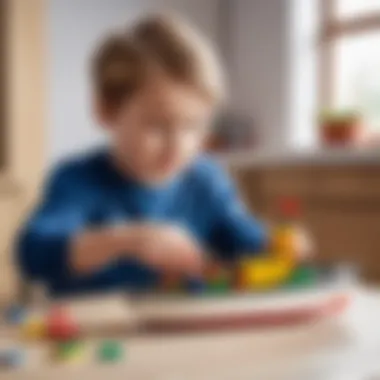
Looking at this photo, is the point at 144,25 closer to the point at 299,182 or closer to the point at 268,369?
the point at 268,369

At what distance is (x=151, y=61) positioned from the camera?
1.85 ft

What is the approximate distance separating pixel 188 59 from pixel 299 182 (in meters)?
1.06

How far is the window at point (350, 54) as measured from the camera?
68.3 inches

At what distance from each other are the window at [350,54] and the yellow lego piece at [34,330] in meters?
1.34

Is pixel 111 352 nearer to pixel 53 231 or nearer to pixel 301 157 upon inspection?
pixel 53 231

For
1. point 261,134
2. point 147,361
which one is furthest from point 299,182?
point 147,361

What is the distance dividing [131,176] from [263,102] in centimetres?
118

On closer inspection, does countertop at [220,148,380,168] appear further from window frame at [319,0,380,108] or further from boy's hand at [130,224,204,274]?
boy's hand at [130,224,204,274]

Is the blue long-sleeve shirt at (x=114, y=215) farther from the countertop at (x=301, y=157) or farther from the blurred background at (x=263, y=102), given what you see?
the countertop at (x=301, y=157)

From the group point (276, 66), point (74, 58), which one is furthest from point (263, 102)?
point (74, 58)

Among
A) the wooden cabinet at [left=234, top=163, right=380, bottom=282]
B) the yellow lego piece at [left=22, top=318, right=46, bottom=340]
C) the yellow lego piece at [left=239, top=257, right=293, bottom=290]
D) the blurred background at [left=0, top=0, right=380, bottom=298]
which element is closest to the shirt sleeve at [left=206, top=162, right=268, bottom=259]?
the yellow lego piece at [left=239, top=257, right=293, bottom=290]

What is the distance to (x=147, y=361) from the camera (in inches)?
15.2

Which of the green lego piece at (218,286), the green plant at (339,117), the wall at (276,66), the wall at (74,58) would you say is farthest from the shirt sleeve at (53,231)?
the wall at (276,66)

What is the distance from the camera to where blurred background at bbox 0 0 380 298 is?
138 cm
